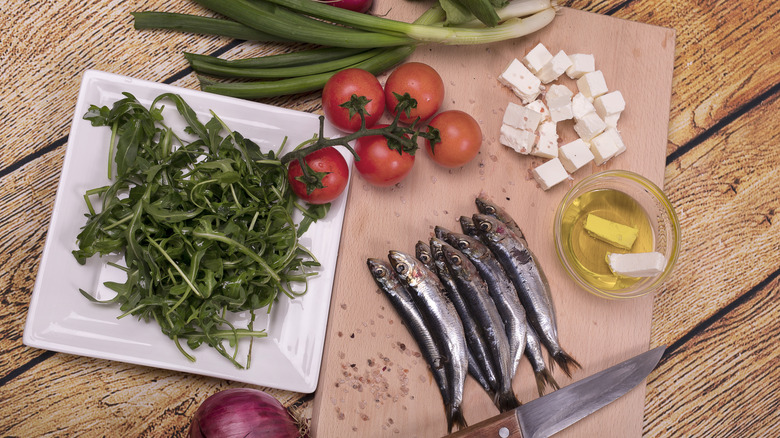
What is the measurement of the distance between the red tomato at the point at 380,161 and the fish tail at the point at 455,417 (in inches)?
23.2

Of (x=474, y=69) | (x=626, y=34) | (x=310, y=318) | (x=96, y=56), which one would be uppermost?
(x=626, y=34)

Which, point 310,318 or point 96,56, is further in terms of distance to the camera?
point 96,56

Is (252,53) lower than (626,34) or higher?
lower

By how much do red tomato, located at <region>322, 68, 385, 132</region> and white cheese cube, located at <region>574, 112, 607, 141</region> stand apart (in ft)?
1.73

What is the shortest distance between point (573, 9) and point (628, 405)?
1062 mm

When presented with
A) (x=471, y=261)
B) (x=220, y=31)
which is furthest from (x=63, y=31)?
(x=471, y=261)

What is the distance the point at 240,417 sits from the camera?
1347 mm

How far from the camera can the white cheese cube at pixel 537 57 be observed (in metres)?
1.50

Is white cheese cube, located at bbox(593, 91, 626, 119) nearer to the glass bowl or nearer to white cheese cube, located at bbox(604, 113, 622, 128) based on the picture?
white cheese cube, located at bbox(604, 113, 622, 128)

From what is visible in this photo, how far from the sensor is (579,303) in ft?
4.94

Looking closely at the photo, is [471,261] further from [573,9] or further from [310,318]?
[573,9]

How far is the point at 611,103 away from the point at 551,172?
0.25 m

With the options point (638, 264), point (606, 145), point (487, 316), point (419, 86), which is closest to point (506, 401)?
point (487, 316)

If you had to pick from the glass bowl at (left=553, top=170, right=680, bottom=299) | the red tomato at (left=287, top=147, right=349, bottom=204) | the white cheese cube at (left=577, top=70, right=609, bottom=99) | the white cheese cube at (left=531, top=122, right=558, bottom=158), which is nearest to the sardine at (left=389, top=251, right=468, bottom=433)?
the red tomato at (left=287, top=147, right=349, bottom=204)
